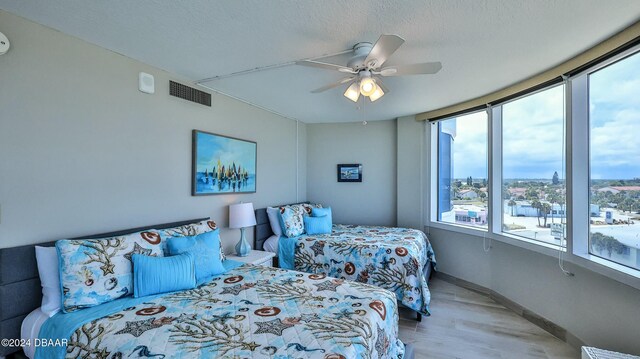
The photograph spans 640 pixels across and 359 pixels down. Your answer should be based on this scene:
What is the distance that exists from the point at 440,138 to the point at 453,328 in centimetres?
276

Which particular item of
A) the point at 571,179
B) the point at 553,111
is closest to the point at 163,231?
the point at 571,179

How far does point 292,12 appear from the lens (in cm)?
164

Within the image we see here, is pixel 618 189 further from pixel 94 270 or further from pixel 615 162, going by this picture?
pixel 94 270

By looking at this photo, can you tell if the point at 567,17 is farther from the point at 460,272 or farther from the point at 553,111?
the point at 460,272

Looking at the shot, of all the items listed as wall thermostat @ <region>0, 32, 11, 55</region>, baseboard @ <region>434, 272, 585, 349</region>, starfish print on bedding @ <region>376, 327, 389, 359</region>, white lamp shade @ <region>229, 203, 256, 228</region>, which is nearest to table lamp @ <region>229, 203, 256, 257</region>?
white lamp shade @ <region>229, 203, 256, 228</region>

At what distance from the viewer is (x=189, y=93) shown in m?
2.76

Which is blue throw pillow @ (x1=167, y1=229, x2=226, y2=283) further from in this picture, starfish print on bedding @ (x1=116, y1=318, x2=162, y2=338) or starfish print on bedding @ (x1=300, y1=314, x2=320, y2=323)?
starfish print on bedding @ (x1=300, y1=314, x2=320, y2=323)

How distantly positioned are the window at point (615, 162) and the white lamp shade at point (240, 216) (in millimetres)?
3274

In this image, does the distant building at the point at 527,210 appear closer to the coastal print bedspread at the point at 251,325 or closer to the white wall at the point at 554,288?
the white wall at the point at 554,288

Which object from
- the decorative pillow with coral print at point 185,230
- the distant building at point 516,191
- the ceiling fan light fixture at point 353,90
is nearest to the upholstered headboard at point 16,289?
the decorative pillow with coral print at point 185,230

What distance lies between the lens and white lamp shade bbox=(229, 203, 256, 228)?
3.04 metres

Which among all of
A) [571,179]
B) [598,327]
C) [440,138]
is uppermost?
[440,138]

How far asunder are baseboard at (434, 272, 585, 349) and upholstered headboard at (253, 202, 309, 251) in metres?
2.68

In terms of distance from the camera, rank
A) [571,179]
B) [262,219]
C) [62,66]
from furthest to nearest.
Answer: [262,219]
[571,179]
[62,66]
